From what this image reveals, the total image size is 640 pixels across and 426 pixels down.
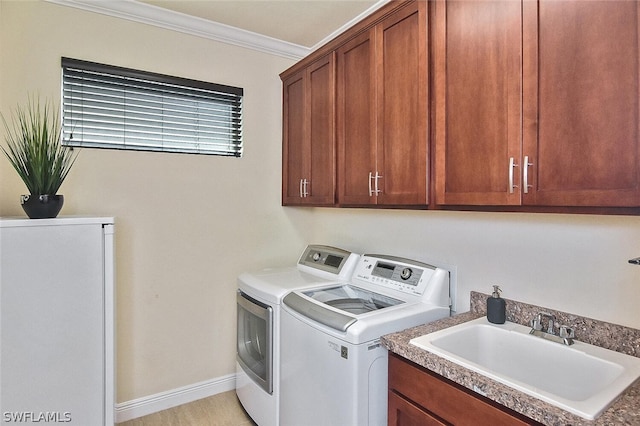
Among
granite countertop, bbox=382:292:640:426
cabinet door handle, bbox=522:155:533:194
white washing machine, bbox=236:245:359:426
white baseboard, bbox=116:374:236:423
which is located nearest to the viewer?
granite countertop, bbox=382:292:640:426

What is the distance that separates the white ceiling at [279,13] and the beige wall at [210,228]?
199mm

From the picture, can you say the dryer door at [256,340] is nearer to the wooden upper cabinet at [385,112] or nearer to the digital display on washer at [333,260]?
the digital display on washer at [333,260]

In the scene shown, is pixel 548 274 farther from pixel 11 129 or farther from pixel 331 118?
pixel 11 129

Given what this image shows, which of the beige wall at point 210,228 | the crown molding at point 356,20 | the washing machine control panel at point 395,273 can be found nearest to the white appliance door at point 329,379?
the washing machine control panel at point 395,273

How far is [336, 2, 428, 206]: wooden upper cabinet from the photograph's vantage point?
1.61 m

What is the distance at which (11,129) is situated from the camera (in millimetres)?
1960

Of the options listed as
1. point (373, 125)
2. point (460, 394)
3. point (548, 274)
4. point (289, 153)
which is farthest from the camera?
point (289, 153)

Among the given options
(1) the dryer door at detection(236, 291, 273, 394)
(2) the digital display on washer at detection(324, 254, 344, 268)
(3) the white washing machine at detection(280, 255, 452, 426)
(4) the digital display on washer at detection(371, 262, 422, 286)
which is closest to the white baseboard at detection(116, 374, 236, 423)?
(1) the dryer door at detection(236, 291, 273, 394)

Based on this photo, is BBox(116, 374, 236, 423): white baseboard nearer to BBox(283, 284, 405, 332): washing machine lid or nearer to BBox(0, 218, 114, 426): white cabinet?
BBox(0, 218, 114, 426): white cabinet

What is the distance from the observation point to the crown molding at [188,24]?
7.00 feet

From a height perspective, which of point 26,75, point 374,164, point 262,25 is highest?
point 262,25

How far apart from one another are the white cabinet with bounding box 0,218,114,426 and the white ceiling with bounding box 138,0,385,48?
1.44 metres

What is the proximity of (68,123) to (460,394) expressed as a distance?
2.44 meters

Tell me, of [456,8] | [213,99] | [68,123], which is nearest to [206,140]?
[213,99]
